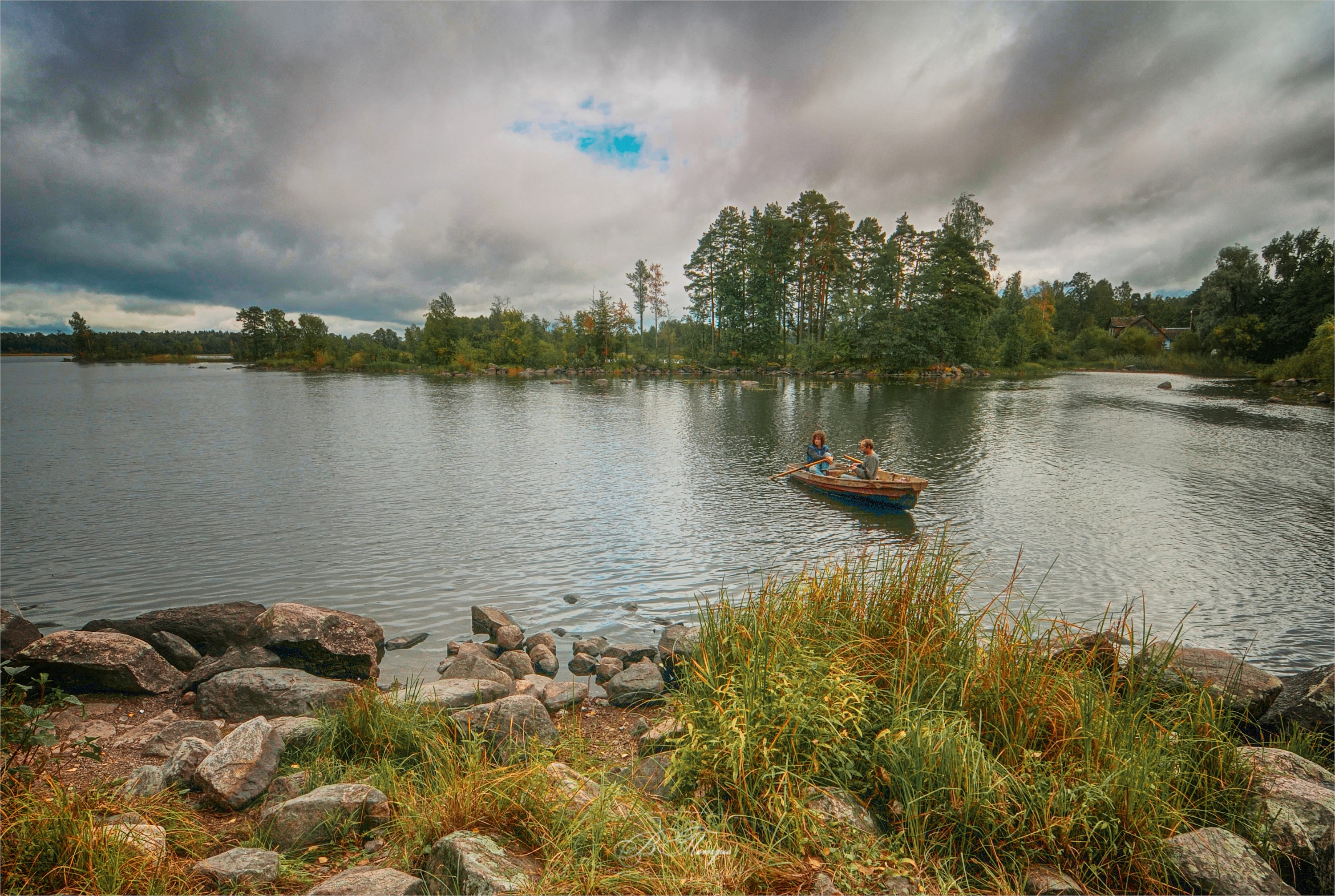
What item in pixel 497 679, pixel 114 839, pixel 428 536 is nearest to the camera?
pixel 114 839

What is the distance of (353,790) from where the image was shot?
431cm

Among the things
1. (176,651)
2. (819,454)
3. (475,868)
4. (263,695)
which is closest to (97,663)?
(176,651)

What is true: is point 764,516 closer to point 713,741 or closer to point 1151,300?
point 713,741

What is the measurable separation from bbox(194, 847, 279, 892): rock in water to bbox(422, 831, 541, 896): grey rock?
88 cm

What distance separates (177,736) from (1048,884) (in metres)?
7.40

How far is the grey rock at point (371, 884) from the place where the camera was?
3275 millimetres

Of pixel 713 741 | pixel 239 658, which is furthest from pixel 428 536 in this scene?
pixel 713 741

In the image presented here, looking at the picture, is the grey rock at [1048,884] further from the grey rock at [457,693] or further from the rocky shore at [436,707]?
the grey rock at [457,693]

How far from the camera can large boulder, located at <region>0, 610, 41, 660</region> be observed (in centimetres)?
764

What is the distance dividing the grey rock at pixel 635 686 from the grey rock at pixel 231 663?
4.19 m

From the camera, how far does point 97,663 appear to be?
703cm

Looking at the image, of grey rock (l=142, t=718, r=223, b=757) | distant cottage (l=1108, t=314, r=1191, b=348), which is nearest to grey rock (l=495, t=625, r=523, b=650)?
grey rock (l=142, t=718, r=223, b=757)

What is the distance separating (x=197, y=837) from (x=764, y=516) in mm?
13245

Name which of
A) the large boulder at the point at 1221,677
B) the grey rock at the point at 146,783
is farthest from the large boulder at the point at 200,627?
the large boulder at the point at 1221,677
